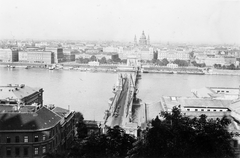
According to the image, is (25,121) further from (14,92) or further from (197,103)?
(197,103)

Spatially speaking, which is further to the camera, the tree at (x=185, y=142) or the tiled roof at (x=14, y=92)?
the tiled roof at (x=14, y=92)

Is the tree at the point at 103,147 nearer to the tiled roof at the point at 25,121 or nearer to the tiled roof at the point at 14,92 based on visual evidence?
the tiled roof at the point at 25,121

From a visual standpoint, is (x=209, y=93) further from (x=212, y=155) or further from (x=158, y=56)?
(x=158, y=56)

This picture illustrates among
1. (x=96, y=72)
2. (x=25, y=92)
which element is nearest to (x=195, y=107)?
(x=25, y=92)

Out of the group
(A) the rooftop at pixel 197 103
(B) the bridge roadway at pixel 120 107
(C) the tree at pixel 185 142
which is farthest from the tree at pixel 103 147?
(A) the rooftop at pixel 197 103

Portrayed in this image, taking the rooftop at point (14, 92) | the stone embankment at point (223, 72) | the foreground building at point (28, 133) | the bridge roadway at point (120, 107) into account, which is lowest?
the stone embankment at point (223, 72)

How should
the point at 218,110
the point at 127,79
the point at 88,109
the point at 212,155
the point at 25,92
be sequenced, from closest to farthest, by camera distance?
the point at 212,155, the point at 218,110, the point at 25,92, the point at 88,109, the point at 127,79
